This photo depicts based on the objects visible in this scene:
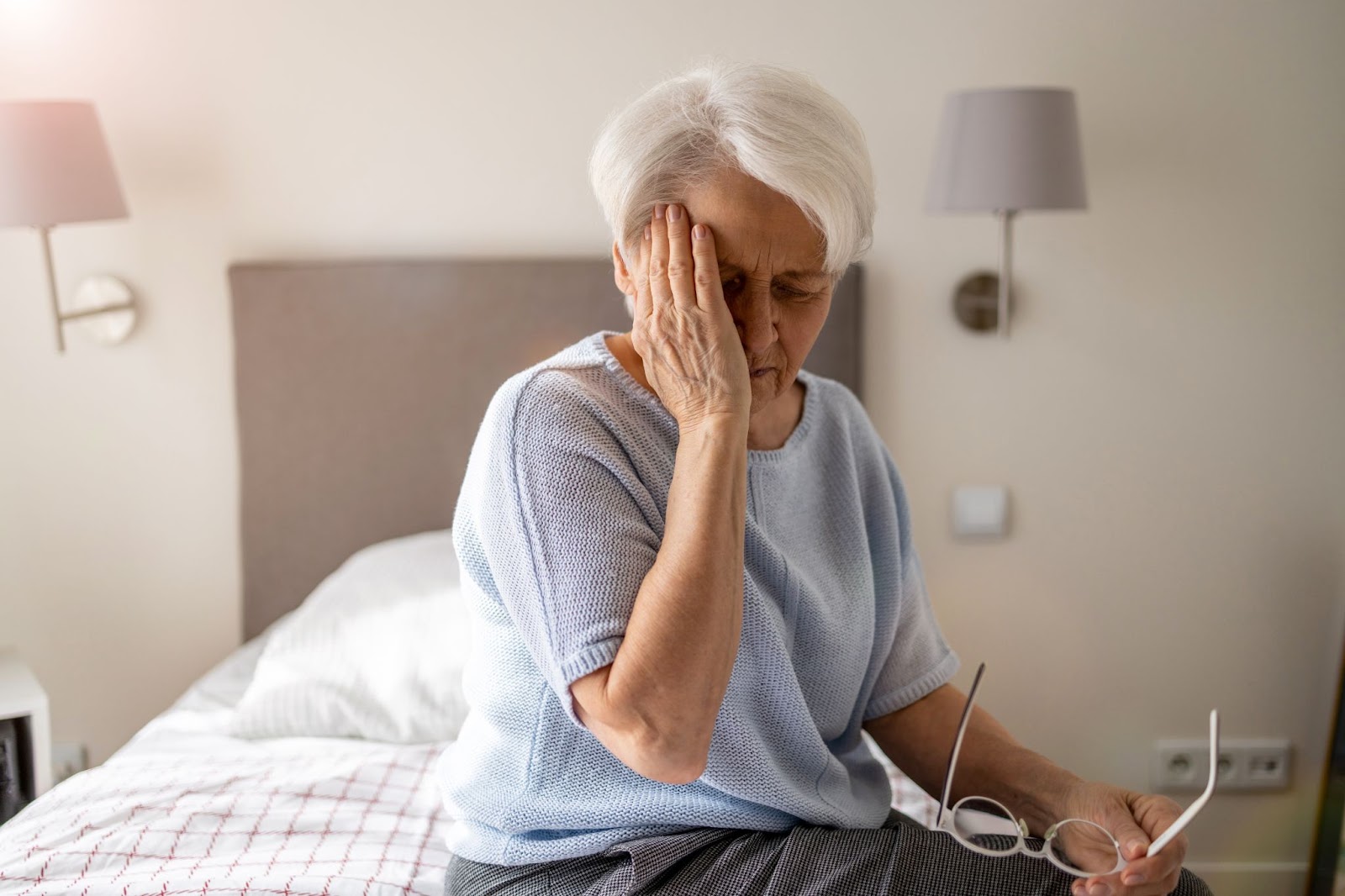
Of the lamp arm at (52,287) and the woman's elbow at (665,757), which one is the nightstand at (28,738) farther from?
the woman's elbow at (665,757)

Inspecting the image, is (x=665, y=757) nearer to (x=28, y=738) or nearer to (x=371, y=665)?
(x=371, y=665)

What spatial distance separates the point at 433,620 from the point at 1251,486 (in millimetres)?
1570

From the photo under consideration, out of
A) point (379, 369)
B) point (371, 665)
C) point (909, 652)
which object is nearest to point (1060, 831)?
point (909, 652)

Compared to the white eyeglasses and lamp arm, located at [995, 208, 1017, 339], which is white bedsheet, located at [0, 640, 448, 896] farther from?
lamp arm, located at [995, 208, 1017, 339]

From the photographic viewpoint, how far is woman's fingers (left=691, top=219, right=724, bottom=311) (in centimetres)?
100

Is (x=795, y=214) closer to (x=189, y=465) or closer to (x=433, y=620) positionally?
(x=433, y=620)

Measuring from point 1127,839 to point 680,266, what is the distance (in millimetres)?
629

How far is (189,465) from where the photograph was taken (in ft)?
7.43

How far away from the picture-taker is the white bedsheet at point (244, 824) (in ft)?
4.05

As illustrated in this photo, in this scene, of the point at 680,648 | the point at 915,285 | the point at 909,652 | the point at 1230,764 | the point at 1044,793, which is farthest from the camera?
the point at 1230,764

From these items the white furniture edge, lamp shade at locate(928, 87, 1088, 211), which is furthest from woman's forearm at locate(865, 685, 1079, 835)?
the white furniture edge

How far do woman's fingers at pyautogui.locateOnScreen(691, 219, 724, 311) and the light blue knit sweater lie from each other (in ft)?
0.40

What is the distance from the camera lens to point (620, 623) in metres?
0.93

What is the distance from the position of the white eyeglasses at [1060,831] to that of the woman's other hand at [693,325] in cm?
35
